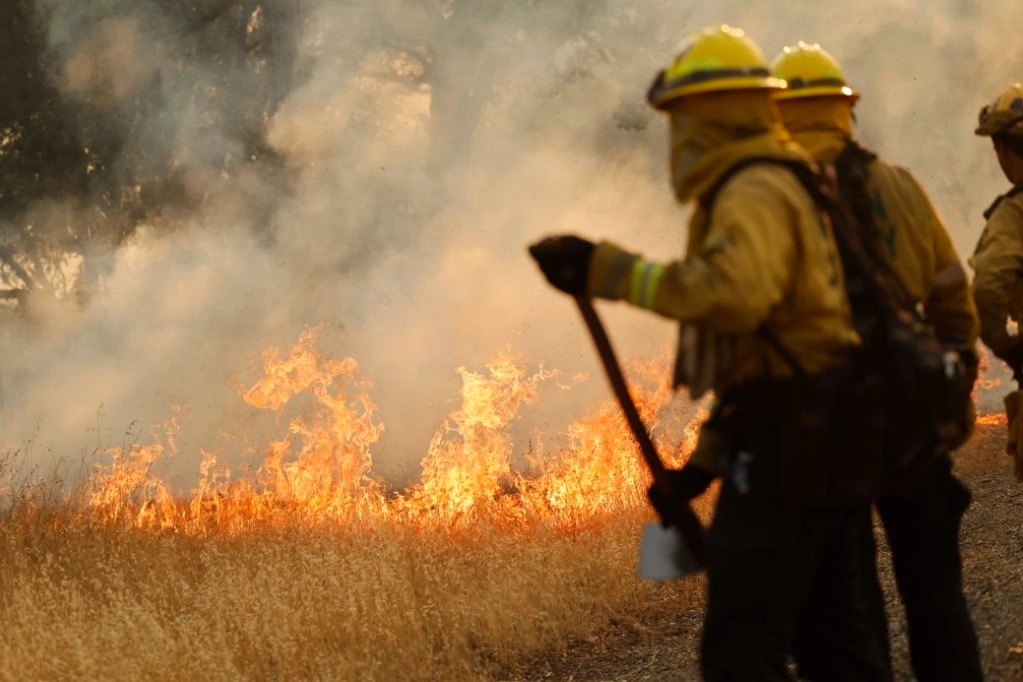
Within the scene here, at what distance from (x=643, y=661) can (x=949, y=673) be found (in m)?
2.02

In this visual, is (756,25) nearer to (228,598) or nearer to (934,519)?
(228,598)

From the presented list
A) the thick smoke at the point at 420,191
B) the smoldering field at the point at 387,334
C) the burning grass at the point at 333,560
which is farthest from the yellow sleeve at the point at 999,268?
the thick smoke at the point at 420,191

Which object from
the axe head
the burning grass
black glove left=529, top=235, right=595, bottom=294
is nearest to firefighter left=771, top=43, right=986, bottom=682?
the axe head

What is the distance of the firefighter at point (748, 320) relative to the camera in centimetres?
262

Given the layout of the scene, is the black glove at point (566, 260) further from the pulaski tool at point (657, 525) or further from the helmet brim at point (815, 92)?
the helmet brim at point (815, 92)

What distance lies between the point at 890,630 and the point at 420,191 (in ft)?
25.7

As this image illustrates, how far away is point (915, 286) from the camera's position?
3.33m

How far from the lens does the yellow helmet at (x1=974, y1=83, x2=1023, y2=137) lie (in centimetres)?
407

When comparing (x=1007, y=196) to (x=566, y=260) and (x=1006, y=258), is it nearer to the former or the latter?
(x=1006, y=258)

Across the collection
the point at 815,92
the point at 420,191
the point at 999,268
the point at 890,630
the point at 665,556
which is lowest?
the point at 890,630

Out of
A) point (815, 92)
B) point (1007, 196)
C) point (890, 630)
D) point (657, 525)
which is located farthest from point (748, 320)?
point (890, 630)

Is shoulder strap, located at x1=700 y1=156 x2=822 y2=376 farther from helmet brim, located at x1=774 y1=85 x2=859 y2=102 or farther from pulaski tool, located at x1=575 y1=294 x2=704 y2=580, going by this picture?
helmet brim, located at x1=774 y1=85 x2=859 y2=102

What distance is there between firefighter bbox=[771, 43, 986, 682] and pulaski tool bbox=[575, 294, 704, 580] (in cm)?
39

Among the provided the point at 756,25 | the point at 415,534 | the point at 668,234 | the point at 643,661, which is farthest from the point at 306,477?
the point at 756,25
